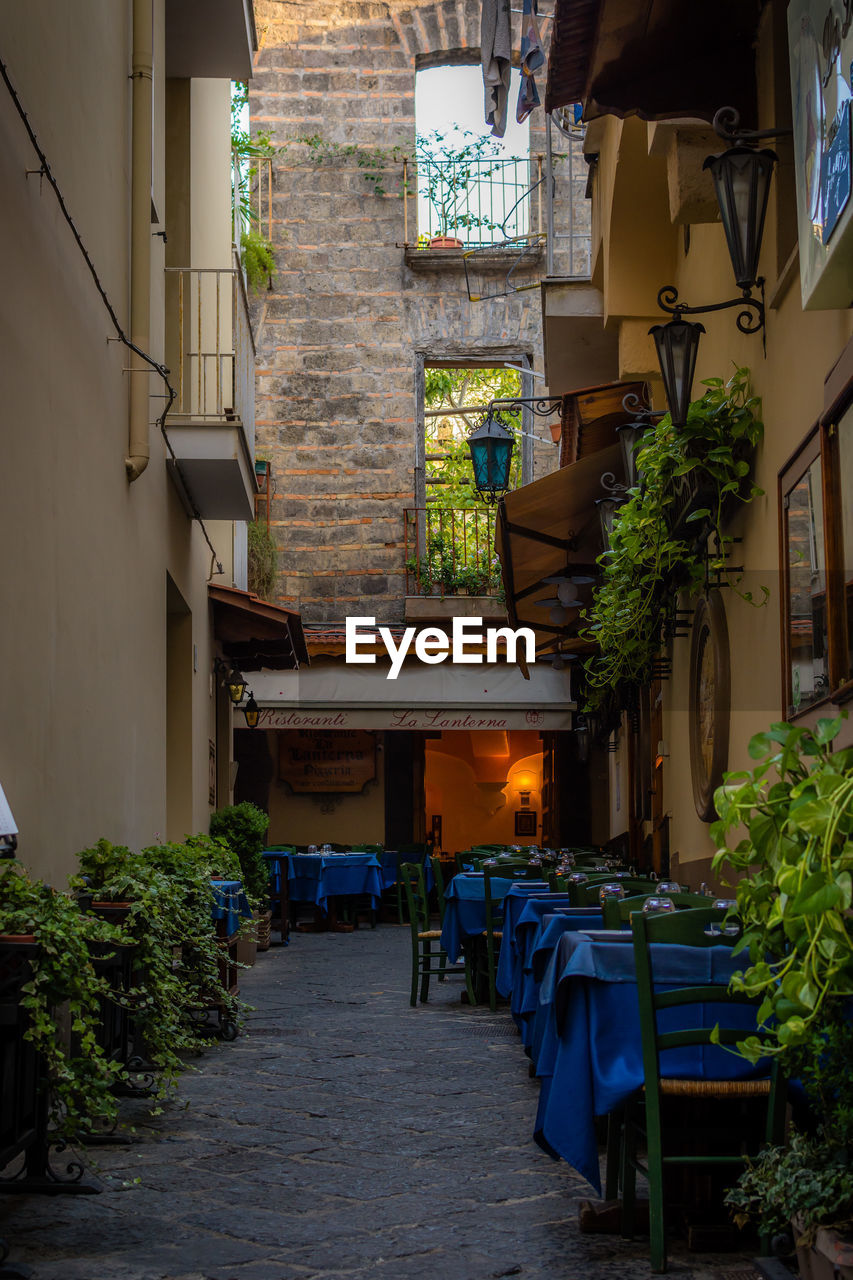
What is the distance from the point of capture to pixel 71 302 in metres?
5.70

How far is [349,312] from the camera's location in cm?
1802

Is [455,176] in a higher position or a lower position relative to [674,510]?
higher

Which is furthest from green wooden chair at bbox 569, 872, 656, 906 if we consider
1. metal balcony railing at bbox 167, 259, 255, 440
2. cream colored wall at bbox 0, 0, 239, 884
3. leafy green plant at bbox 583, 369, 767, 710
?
metal balcony railing at bbox 167, 259, 255, 440

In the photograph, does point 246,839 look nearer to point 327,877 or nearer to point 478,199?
point 327,877

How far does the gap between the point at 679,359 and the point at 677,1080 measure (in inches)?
121

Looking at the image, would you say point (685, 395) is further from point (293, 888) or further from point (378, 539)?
point (378, 539)

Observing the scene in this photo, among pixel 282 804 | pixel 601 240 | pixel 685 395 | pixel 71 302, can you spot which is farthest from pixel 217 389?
pixel 282 804

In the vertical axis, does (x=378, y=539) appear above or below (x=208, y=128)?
below

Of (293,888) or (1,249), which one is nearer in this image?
(1,249)

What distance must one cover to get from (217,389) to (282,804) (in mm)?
9908

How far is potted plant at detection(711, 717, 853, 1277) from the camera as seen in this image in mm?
2516

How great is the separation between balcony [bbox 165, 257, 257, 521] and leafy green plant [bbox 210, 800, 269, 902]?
111 inches

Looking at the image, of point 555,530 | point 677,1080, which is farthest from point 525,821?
point 677,1080

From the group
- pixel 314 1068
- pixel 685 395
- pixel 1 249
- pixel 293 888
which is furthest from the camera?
pixel 293 888
